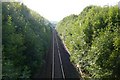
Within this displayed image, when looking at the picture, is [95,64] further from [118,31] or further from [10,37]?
[10,37]

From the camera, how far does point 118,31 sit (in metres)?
19.4

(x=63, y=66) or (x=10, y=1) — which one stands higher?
(x=10, y=1)

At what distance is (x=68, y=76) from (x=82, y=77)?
137 cm

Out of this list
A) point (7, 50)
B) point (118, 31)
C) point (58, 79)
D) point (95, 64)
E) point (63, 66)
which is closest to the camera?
point (7, 50)

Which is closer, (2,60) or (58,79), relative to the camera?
(2,60)

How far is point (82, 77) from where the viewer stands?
25.8m

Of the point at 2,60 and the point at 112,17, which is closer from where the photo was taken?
the point at 2,60

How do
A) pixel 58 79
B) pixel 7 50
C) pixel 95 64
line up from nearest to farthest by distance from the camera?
pixel 7 50
pixel 95 64
pixel 58 79

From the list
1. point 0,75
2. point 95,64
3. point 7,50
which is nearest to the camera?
point 0,75

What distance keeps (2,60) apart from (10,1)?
6.72m

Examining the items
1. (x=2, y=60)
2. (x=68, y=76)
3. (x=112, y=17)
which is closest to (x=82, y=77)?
(x=68, y=76)

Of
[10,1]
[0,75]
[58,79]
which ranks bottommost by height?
[58,79]

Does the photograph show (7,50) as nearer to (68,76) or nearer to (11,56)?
(11,56)

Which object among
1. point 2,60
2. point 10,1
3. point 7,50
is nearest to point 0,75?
point 2,60
